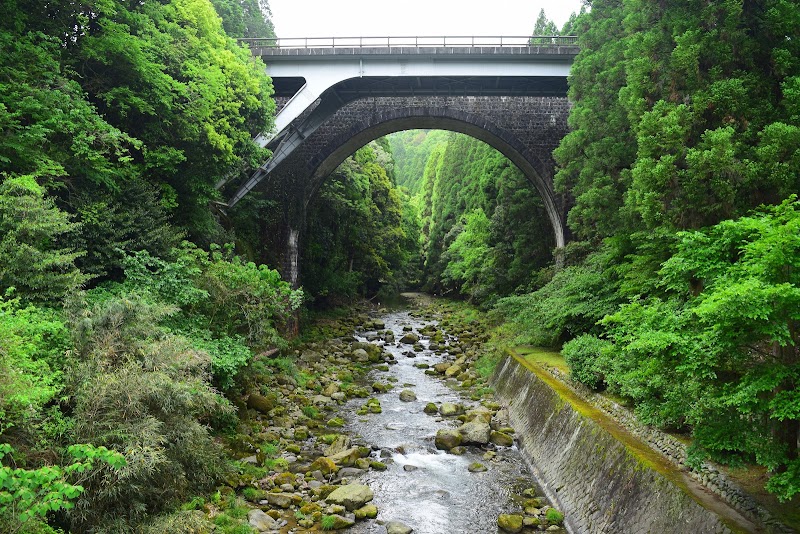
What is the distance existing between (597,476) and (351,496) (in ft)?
12.3

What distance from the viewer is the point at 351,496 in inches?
316

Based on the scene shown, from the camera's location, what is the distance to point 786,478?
12.7 feet

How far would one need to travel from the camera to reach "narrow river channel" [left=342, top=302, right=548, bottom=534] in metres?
7.71

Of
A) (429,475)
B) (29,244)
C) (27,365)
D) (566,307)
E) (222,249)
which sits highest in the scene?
(29,244)

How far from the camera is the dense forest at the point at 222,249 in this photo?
180 inches

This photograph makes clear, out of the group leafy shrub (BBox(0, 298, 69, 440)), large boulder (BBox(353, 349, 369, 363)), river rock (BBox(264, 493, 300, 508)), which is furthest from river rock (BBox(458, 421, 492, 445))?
large boulder (BBox(353, 349, 369, 363))

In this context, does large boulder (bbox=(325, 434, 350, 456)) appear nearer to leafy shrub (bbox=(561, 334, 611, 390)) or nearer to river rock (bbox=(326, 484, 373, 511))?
river rock (bbox=(326, 484, 373, 511))

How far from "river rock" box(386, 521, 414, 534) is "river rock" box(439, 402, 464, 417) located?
550 cm

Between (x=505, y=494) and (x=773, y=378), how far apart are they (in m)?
5.44

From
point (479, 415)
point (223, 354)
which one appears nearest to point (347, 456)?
point (223, 354)

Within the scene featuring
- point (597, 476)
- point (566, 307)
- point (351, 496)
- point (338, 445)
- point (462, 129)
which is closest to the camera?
point (597, 476)

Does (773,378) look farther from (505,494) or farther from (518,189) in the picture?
(518,189)

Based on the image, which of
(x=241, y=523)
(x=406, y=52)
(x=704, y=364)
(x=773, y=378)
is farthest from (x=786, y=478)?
(x=406, y=52)

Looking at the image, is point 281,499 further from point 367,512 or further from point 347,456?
point 347,456
